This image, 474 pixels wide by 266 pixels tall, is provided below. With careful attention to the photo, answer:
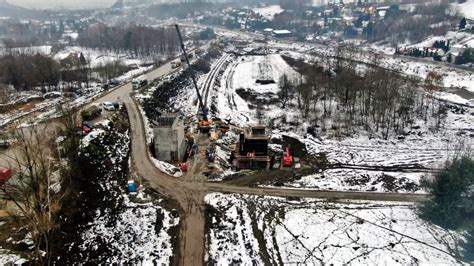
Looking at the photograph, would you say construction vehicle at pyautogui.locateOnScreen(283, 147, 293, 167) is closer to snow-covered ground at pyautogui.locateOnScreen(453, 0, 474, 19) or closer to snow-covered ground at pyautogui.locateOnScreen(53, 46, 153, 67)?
snow-covered ground at pyautogui.locateOnScreen(53, 46, 153, 67)

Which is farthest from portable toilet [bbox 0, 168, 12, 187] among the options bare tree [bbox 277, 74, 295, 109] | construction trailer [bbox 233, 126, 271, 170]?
bare tree [bbox 277, 74, 295, 109]

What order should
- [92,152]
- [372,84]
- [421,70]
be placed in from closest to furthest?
[92,152] → [372,84] → [421,70]

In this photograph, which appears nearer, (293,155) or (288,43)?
(293,155)

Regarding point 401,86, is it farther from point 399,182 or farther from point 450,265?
point 450,265

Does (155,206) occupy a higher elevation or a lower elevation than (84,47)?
lower

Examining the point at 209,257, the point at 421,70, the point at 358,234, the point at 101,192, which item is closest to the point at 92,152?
the point at 101,192

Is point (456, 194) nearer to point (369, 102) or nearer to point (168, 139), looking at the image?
point (369, 102)

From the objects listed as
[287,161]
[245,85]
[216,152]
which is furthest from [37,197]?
[245,85]

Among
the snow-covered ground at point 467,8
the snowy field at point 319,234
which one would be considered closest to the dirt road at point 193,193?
the snowy field at point 319,234
